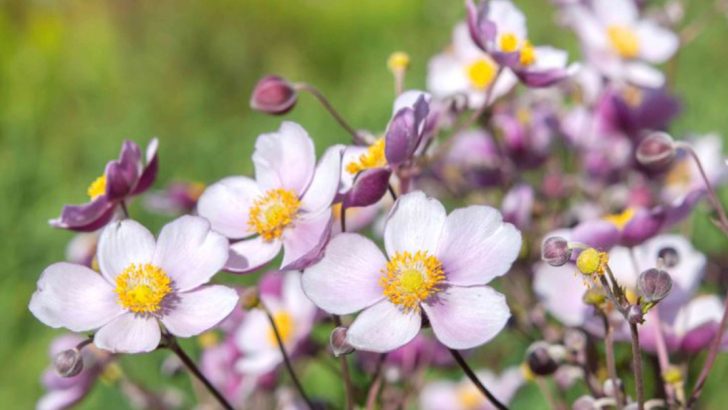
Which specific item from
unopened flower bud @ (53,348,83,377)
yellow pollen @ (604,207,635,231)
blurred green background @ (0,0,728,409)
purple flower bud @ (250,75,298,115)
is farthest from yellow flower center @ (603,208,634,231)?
blurred green background @ (0,0,728,409)

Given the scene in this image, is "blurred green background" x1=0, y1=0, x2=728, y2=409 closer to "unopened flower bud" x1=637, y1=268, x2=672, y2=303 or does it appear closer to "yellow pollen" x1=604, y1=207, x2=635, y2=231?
"yellow pollen" x1=604, y1=207, x2=635, y2=231

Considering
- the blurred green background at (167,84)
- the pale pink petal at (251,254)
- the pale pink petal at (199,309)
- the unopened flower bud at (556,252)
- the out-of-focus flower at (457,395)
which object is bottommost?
the blurred green background at (167,84)

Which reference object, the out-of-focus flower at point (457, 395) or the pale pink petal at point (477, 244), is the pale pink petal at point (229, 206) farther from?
the out-of-focus flower at point (457, 395)

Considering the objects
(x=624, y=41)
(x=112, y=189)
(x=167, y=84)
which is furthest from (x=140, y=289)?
(x=167, y=84)

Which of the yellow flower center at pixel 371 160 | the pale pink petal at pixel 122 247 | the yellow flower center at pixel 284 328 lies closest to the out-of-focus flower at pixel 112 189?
the pale pink petal at pixel 122 247

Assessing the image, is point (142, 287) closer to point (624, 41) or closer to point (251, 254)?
point (251, 254)

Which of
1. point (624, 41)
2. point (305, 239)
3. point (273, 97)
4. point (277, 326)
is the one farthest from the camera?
point (624, 41)

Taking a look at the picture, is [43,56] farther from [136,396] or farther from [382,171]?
[382,171]
